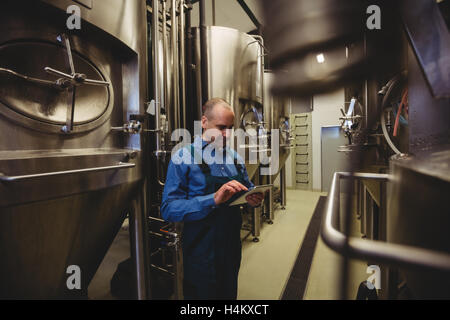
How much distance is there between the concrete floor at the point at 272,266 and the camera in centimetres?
171

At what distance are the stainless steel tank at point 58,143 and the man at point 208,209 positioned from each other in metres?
0.31

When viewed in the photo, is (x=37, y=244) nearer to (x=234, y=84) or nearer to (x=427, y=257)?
(x=427, y=257)

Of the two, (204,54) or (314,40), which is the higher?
(204,54)

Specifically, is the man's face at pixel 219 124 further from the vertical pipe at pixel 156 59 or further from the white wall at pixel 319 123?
the white wall at pixel 319 123

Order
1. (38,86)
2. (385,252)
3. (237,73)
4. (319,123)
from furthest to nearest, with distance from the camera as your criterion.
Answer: (319,123), (237,73), (38,86), (385,252)

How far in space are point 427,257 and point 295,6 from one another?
1.51 feet

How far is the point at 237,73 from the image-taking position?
223 centimetres

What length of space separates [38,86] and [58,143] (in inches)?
9.9

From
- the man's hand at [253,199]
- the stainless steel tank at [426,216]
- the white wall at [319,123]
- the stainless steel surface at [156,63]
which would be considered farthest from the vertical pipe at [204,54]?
the white wall at [319,123]

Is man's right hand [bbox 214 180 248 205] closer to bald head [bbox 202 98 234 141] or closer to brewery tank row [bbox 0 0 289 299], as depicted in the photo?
bald head [bbox 202 98 234 141]

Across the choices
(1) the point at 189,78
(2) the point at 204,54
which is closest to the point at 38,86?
(1) the point at 189,78

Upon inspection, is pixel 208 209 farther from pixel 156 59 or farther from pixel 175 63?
pixel 175 63

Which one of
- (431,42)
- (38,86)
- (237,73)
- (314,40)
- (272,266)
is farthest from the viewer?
(237,73)

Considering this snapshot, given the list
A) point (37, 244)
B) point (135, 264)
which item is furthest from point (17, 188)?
point (135, 264)
